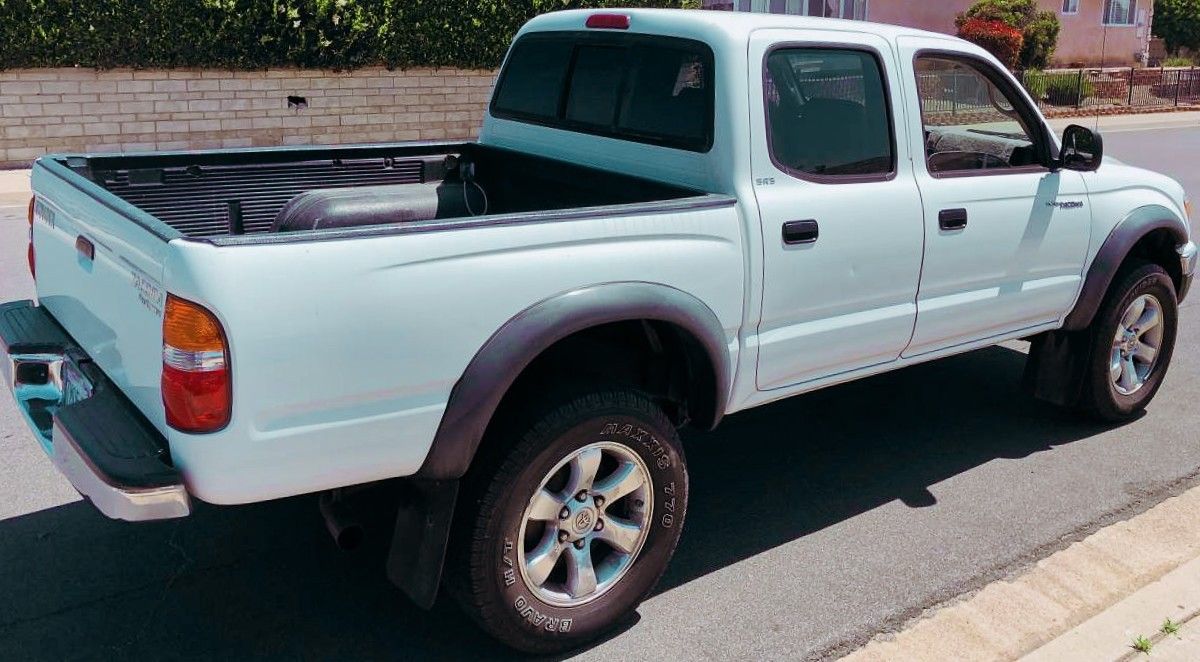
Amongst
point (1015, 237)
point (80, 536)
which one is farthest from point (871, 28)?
point (80, 536)

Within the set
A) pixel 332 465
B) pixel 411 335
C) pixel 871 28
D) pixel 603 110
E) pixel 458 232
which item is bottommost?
pixel 332 465

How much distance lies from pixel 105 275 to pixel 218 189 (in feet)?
4.18

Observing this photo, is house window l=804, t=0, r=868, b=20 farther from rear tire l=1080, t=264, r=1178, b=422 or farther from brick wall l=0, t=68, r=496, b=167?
rear tire l=1080, t=264, r=1178, b=422

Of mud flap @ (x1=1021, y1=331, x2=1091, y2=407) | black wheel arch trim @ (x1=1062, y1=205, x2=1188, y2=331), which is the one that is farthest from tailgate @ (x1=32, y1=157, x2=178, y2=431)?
mud flap @ (x1=1021, y1=331, x2=1091, y2=407)

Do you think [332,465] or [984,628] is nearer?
[332,465]

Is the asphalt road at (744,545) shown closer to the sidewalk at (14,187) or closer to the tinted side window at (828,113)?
the tinted side window at (828,113)

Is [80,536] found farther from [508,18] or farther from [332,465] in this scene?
[508,18]

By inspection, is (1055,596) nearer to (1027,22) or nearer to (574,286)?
(574,286)

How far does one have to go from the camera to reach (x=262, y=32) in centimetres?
1485

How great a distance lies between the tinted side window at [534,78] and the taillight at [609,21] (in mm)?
181

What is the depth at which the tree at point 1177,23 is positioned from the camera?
36.3m

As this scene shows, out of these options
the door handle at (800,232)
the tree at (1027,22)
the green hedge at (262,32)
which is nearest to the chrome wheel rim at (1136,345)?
the door handle at (800,232)

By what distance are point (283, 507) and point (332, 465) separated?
1652 millimetres

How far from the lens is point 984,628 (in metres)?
3.79
